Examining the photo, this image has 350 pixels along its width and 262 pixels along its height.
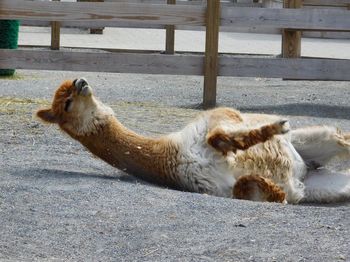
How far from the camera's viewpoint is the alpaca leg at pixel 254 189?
6.42 m

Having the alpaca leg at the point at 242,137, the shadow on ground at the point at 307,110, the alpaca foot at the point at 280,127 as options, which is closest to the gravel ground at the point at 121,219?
the alpaca leg at the point at 242,137

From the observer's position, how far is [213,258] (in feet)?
15.7

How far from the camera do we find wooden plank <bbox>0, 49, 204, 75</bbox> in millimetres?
11742

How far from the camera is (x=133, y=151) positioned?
6691 mm

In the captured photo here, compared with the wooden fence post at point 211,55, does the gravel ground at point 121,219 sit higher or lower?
lower

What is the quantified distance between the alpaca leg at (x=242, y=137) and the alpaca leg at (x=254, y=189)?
215mm

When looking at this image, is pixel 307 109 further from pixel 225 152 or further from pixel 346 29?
pixel 225 152

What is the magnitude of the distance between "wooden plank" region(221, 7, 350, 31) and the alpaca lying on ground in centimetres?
493

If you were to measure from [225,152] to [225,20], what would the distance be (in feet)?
18.0

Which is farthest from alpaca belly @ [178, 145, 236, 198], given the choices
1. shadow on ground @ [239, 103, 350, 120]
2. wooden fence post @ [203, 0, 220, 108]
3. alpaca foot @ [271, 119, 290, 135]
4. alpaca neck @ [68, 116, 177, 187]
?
wooden fence post @ [203, 0, 220, 108]

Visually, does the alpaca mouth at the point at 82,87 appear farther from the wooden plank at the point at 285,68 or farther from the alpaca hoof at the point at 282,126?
the wooden plank at the point at 285,68

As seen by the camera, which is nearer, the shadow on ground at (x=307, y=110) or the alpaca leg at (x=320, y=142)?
the alpaca leg at (x=320, y=142)

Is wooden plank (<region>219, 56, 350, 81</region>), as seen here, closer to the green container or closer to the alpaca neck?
the green container

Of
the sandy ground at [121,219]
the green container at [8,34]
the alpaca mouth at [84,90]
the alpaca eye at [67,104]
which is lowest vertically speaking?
the sandy ground at [121,219]
